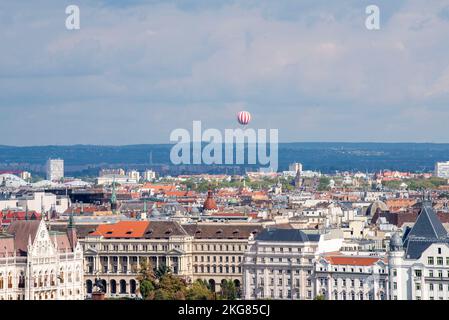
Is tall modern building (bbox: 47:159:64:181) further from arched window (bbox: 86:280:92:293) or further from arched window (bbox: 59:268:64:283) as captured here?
arched window (bbox: 59:268:64:283)

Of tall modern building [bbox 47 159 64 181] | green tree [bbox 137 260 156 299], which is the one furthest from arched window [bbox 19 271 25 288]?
tall modern building [bbox 47 159 64 181]

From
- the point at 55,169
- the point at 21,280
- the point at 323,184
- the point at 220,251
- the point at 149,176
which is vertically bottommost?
the point at 21,280

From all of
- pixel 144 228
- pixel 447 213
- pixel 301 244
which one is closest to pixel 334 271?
pixel 301 244

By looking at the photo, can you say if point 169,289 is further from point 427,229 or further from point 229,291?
point 427,229

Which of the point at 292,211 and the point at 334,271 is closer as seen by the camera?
the point at 334,271

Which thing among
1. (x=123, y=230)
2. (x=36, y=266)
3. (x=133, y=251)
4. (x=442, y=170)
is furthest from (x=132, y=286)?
(x=442, y=170)
